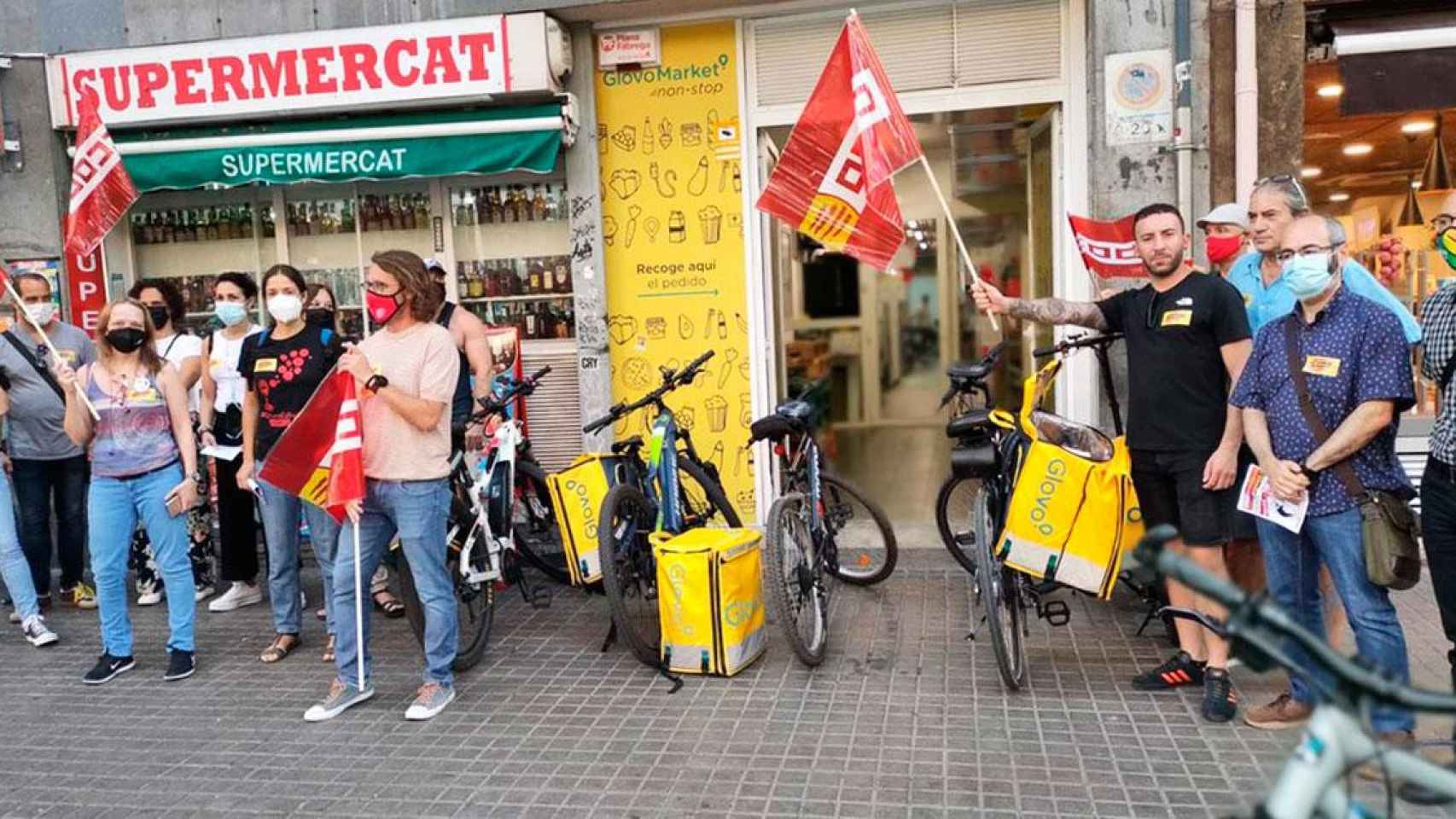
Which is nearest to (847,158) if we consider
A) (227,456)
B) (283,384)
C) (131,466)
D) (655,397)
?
(655,397)

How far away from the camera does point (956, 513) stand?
6680mm

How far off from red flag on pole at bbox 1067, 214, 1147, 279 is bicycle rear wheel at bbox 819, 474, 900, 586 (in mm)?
1924

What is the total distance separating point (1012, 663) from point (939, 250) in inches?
518

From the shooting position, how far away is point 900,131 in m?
5.32

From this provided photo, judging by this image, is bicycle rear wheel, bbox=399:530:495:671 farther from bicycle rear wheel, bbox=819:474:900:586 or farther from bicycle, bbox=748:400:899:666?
bicycle rear wheel, bbox=819:474:900:586

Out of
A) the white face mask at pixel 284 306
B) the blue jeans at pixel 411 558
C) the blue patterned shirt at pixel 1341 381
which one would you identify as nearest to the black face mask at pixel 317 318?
the white face mask at pixel 284 306

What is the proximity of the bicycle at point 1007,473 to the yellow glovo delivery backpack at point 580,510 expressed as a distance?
187 centimetres

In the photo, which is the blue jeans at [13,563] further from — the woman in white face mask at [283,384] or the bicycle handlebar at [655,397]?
the bicycle handlebar at [655,397]

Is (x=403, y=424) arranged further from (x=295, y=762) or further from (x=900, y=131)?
(x=900, y=131)

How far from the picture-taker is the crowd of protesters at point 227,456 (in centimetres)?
464

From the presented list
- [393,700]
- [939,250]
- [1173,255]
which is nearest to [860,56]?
[1173,255]

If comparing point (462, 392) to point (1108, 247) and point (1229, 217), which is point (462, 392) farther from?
point (1229, 217)

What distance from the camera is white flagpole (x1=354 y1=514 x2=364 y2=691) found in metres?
4.65

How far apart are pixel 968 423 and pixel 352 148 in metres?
5.01
